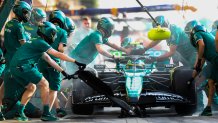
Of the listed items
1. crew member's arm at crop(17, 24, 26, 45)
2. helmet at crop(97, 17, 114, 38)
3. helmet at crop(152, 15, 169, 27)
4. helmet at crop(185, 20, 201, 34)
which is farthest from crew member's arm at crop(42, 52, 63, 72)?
helmet at crop(185, 20, 201, 34)

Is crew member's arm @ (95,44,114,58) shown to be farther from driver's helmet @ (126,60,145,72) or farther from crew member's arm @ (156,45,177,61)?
crew member's arm @ (156,45,177,61)

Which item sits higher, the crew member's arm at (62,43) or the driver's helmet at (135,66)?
the crew member's arm at (62,43)

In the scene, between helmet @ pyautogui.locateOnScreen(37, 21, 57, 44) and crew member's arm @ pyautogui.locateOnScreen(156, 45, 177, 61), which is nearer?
helmet @ pyautogui.locateOnScreen(37, 21, 57, 44)

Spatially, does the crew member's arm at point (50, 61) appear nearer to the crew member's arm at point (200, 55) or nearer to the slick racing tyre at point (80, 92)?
the slick racing tyre at point (80, 92)

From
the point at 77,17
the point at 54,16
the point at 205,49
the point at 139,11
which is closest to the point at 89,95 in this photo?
the point at 54,16

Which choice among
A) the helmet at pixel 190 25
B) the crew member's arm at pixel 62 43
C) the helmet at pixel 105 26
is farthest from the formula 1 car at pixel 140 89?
the helmet at pixel 190 25

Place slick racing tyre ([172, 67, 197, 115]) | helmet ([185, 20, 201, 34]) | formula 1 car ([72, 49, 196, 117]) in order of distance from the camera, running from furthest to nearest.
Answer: helmet ([185, 20, 201, 34]) → slick racing tyre ([172, 67, 197, 115]) → formula 1 car ([72, 49, 196, 117])

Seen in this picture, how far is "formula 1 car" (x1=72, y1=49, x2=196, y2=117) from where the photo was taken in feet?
26.6

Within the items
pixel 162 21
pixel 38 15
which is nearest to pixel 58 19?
pixel 38 15

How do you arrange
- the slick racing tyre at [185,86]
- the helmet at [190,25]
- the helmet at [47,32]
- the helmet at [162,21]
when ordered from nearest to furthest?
the helmet at [47,32]
the slick racing tyre at [185,86]
the helmet at [190,25]
the helmet at [162,21]

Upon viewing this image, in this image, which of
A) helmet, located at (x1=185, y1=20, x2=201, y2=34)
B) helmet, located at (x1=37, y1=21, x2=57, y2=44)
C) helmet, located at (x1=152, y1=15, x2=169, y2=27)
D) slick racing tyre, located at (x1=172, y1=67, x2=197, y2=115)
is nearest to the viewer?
helmet, located at (x1=37, y1=21, x2=57, y2=44)

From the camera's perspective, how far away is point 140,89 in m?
8.20

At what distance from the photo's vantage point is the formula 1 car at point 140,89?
26.6 feet

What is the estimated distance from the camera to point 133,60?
9.22 meters
